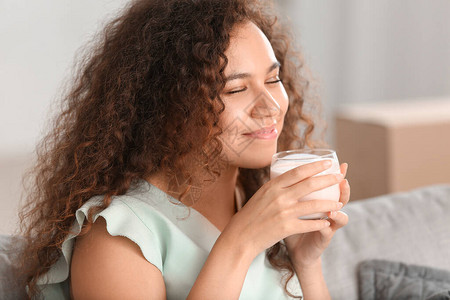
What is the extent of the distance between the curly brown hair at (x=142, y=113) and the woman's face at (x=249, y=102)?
2 cm

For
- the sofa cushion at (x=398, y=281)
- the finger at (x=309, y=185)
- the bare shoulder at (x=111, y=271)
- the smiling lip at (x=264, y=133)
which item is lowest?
the sofa cushion at (x=398, y=281)

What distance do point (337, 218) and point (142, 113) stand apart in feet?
1.55

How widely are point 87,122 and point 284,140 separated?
573 millimetres

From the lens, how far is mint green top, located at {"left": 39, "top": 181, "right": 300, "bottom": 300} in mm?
1247

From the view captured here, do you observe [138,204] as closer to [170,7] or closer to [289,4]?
[170,7]

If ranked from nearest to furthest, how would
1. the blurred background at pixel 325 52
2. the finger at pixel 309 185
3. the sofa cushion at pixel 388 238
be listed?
the finger at pixel 309 185, the sofa cushion at pixel 388 238, the blurred background at pixel 325 52

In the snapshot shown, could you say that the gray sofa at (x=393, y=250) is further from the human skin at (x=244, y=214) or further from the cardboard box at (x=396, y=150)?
the cardboard box at (x=396, y=150)

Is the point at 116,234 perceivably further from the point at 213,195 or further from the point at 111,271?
the point at 213,195

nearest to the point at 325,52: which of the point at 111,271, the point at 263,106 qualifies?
the point at 263,106

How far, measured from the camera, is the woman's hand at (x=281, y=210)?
118 centimetres

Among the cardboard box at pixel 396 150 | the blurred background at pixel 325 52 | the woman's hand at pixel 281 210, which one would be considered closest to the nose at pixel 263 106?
the woman's hand at pixel 281 210

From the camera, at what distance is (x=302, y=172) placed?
117cm

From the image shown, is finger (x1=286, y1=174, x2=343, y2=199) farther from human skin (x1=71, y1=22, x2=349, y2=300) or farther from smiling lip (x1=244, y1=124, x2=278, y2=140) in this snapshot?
smiling lip (x1=244, y1=124, x2=278, y2=140)

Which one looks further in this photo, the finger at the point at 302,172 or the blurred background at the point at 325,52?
the blurred background at the point at 325,52
